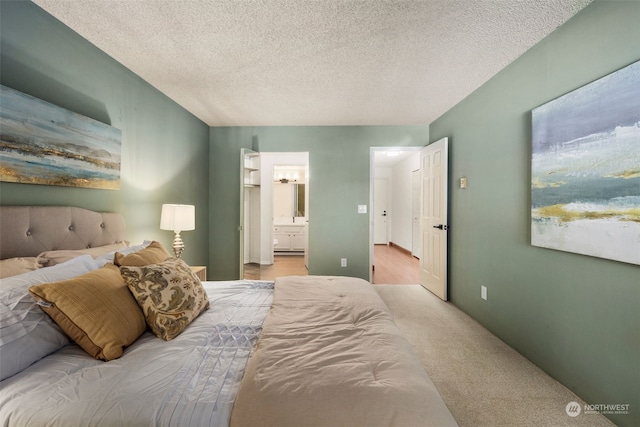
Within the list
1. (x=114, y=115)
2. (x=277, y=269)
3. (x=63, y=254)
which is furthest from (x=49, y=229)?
(x=277, y=269)

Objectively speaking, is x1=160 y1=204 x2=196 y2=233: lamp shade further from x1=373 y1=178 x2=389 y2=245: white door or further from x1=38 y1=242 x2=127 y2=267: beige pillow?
x1=373 y1=178 x2=389 y2=245: white door

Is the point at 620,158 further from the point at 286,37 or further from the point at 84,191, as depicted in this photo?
the point at 84,191

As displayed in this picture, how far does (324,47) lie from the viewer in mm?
2006

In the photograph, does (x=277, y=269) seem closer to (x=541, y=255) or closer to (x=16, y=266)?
(x=16, y=266)

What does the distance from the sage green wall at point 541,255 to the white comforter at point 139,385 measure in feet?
6.95

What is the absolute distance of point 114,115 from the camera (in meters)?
2.13

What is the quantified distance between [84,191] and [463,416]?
3021 mm

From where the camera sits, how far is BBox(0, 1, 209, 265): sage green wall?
1486mm

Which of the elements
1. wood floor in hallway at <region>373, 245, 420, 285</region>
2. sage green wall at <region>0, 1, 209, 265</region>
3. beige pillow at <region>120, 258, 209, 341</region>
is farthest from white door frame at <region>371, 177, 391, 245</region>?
beige pillow at <region>120, 258, 209, 341</region>

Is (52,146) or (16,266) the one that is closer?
(16,266)

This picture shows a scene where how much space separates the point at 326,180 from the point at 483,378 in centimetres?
300

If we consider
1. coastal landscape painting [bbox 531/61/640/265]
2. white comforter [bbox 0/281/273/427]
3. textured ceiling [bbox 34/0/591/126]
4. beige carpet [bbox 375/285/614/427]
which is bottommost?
beige carpet [bbox 375/285/614/427]

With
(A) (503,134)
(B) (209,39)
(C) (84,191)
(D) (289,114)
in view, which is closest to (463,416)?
(A) (503,134)

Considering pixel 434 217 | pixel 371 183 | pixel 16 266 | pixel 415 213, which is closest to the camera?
pixel 16 266
